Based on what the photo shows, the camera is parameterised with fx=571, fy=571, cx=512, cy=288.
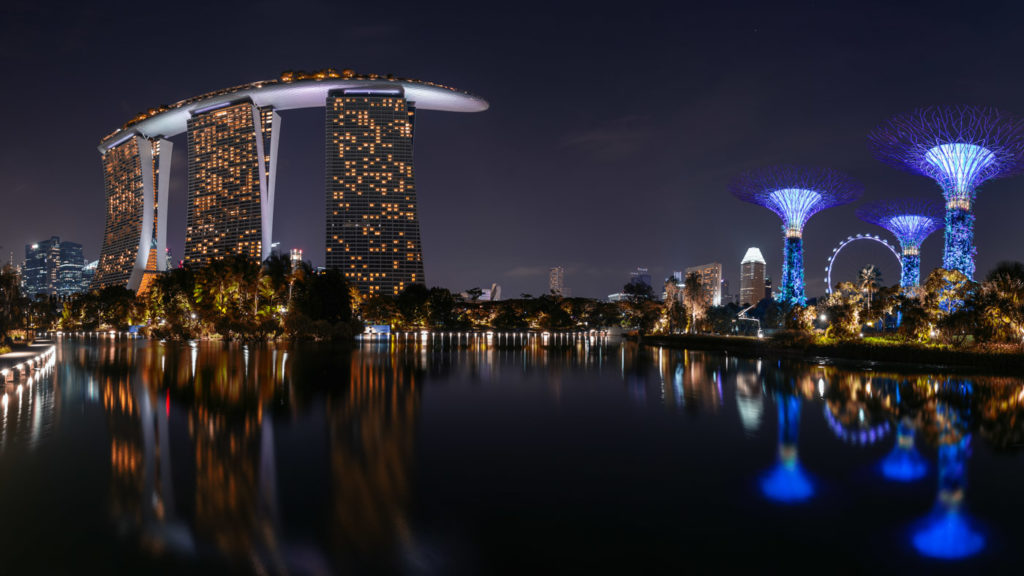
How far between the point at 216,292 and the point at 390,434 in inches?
1861

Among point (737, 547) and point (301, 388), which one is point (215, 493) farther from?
point (301, 388)

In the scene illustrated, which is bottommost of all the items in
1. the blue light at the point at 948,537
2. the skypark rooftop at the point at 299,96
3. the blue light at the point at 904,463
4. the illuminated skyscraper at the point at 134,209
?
the blue light at the point at 948,537

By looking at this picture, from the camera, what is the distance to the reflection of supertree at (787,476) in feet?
26.3

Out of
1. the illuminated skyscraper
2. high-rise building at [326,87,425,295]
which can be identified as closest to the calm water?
high-rise building at [326,87,425,295]

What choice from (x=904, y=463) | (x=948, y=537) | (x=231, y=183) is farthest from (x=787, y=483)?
(x=231, y=183)

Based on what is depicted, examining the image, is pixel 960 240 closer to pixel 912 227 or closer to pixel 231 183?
pixel 912 227

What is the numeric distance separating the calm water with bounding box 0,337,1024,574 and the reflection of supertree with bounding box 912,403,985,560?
4 cm

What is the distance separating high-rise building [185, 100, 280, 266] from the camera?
5000 inches

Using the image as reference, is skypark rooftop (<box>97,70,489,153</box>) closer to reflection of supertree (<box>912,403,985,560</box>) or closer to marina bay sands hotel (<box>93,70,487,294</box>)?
marina bay sands hotel (<box>93,70,487,294</box>)

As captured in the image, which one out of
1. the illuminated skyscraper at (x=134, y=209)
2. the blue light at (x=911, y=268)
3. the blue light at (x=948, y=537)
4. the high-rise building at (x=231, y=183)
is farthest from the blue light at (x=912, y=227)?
the illuminated skyscraper at (x=134, y=209)

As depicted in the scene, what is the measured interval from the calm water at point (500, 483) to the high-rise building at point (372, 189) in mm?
116661

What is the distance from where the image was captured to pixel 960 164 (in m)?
45.5

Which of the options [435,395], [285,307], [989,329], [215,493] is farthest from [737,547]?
[285,307]

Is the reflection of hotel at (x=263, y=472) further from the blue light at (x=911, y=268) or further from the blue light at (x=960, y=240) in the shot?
the blue light at (x=911, y=268)
